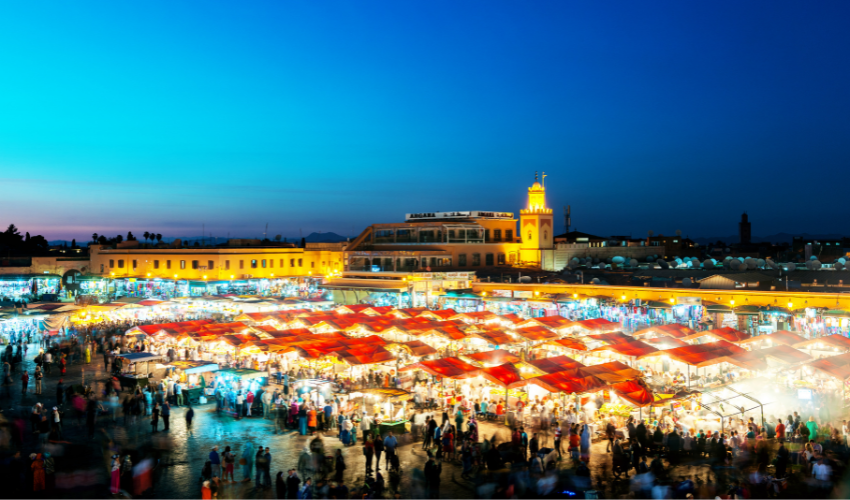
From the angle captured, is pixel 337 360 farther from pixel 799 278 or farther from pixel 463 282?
pixel 799 278

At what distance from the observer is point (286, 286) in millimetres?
54156

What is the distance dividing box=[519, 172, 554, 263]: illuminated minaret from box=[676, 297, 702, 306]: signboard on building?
91.5ft

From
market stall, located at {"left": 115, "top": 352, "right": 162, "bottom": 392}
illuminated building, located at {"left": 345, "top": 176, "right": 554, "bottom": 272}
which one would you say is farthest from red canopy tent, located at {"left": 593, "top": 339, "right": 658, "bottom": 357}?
illuminated building, located at {"left": 345, "top": 176, "right": 554, "bottom": 272}

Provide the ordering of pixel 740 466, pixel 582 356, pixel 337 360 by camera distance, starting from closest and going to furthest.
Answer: pixel 740 466
pixel 337 360
pixel 582 356

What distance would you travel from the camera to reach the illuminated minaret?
60.6m

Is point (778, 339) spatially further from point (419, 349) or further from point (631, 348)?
point (419, 349)

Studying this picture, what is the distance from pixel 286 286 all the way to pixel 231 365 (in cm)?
3107

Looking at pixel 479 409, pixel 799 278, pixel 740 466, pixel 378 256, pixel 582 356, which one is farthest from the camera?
pixel 378 256

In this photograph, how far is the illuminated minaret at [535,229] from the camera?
60594 mm

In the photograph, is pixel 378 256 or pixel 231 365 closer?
pixel 231 365

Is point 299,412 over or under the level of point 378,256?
under

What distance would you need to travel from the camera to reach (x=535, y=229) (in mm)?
60875

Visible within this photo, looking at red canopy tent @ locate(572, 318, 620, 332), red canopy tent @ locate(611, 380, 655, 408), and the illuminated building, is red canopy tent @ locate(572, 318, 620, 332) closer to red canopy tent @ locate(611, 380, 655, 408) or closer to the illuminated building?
red canopy tent @ locate(611, 380, 655, 408)

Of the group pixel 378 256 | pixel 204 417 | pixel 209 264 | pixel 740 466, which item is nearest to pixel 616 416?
pixel 740 466
